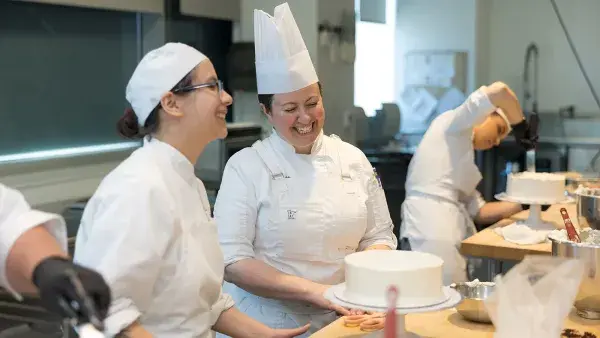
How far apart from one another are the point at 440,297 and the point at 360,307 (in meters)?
0.18

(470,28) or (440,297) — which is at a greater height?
(470,28)

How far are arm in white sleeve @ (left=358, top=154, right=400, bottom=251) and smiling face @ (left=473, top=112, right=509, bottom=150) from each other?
1051mm

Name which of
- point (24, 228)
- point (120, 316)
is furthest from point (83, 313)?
point (120, 316)

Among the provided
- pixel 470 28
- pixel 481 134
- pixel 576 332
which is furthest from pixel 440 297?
pixel 470 28

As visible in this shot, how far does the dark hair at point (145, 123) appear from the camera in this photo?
1.63m

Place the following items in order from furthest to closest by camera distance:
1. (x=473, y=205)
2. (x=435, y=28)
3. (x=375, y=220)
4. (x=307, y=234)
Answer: (x=435, y=28) → (x=473, y=205) → (x=375, y=220) → (x=307, y=234)

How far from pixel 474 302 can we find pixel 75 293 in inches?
42.5

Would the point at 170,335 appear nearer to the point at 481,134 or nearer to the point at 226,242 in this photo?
the point at 226,242

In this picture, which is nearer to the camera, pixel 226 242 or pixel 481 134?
pixel 226 242

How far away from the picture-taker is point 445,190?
310cm

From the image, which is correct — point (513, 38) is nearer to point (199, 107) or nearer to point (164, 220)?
point (199, 107)

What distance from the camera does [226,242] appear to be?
2066mm

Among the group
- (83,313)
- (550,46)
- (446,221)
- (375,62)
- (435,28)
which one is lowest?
(446,221)

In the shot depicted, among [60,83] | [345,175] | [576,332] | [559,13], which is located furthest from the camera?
[559,13]
